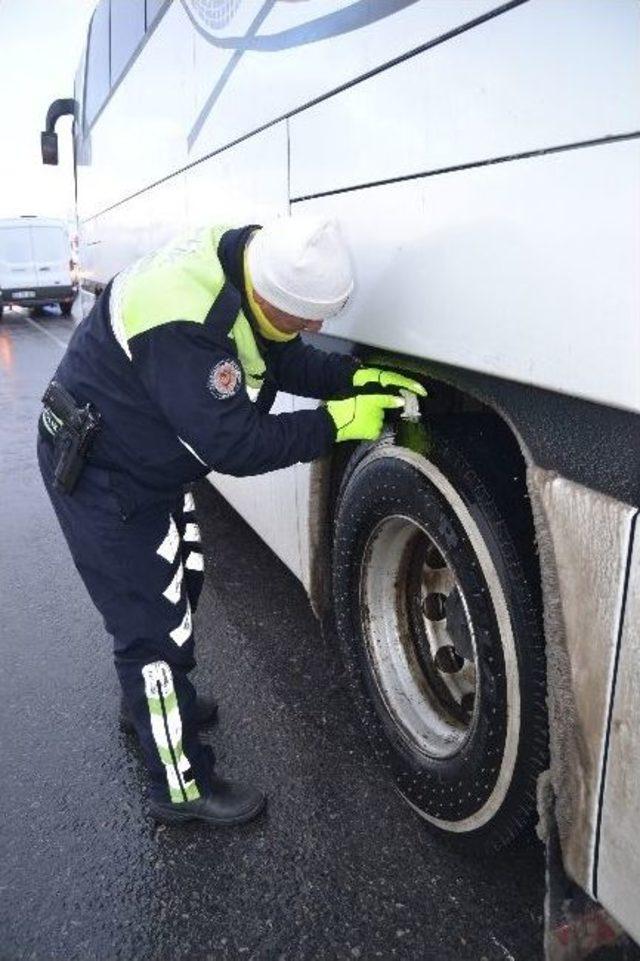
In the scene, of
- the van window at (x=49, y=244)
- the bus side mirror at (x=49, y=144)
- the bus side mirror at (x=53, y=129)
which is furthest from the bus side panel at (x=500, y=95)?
the van window at (x=49, y=244)

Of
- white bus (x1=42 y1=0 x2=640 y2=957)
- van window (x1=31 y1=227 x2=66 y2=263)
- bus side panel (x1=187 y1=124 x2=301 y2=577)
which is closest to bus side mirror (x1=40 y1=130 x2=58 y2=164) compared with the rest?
bus side panel (x1=187 y1=124 x2=301 y2=577)

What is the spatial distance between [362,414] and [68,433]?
0.78m

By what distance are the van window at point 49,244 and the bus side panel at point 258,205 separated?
54.0 feet

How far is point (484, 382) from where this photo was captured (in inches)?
60.5

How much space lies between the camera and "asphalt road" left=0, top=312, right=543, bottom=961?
179 cm

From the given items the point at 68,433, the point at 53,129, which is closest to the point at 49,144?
the point at 53,129

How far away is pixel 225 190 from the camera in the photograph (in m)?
2.82

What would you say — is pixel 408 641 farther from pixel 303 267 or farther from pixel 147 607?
pixel 303 267

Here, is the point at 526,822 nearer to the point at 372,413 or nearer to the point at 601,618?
the point at 601,618

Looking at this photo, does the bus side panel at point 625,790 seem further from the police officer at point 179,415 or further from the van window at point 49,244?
the van window at point 49,244

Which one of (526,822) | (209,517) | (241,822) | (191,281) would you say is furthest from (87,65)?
(526,822)

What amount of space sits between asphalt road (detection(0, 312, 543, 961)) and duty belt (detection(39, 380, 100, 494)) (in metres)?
1.00

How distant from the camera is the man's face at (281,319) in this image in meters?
1.82

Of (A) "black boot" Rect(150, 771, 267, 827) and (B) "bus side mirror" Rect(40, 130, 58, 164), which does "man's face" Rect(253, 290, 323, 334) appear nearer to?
(A) "black boot" Rect(150, 771, 267, 827)
